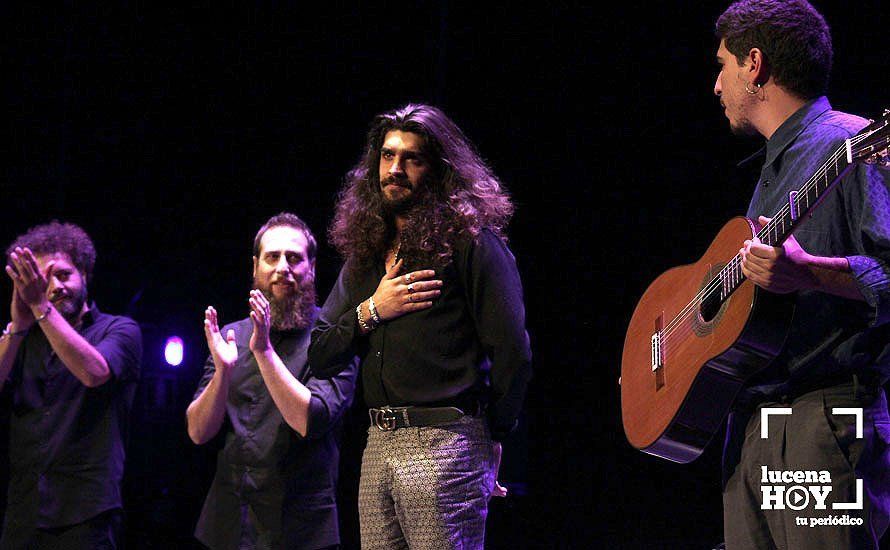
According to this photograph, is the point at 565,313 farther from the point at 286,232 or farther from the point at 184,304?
the point at 184,304

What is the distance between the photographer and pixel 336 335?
8.44 ft

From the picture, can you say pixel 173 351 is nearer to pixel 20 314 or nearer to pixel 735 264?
pixel 20 314

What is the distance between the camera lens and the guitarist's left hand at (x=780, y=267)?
5.78 ft

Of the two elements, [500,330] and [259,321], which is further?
[259,321]

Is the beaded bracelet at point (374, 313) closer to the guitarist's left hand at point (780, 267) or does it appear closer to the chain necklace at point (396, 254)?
the chain necklace at point (396, 254)

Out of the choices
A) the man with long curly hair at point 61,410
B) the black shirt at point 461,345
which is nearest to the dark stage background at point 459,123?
the man with long curly hair at point 61,410

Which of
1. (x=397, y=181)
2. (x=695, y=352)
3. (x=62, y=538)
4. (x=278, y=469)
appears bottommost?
(x=62, y=538)

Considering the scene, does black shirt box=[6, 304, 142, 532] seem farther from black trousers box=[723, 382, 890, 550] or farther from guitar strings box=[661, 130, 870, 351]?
black trousers box=[723, 382, 890, 550]

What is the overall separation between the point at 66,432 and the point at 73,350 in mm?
343

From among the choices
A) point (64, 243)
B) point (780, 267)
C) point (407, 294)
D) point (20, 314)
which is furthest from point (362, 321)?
point (64, 243)

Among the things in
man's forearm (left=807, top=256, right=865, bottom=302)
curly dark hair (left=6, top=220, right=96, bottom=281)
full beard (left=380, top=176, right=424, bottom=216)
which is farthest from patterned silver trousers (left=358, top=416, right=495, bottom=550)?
curly dark hair (left=6, top=220, right=96, bottom=281)

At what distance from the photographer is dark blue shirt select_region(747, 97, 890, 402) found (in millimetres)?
1788

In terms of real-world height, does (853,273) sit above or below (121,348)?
above

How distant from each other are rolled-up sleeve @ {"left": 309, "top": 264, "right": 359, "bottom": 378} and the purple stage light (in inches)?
109
